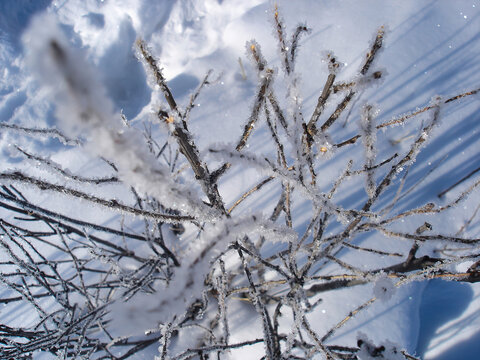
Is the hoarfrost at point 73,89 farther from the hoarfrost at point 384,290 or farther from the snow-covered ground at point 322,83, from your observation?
the snow-covered ground at point 322,83

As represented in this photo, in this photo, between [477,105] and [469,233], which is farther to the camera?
[477,105]

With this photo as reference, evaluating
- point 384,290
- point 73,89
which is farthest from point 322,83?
point 73,89

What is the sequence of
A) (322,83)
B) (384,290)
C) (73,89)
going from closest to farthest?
(73,89)
(384,290)
(322,83)

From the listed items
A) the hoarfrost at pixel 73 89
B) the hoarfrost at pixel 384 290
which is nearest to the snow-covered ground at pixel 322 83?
the hoarfrost at pixel 384 290

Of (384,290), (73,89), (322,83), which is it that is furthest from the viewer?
(322,83)

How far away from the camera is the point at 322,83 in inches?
99.5

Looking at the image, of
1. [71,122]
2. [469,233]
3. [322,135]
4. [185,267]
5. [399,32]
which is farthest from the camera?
[399,32]

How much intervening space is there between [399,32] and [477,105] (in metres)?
0.93

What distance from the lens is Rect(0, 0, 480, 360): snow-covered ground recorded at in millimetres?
2066

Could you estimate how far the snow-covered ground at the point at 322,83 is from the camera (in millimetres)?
2066

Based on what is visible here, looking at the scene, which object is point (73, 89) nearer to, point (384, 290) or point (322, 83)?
point (384, 290)

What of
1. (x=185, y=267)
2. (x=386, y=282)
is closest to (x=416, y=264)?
(x=386, y=282)

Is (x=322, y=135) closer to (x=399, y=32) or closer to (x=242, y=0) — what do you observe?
(x=399, y=32)

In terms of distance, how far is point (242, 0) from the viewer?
301cm
